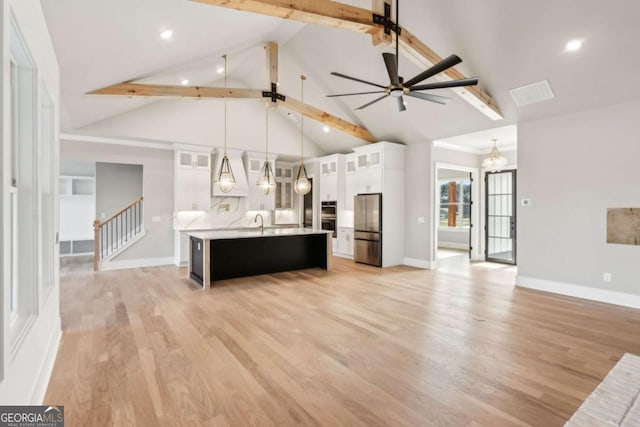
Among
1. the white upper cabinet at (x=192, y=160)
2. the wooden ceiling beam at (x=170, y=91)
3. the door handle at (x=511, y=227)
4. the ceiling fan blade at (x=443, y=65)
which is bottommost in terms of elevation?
the door handle at (x=511, y=227)

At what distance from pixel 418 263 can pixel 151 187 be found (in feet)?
22.3

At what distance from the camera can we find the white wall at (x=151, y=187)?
7.21 metres

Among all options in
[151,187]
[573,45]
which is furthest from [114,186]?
[573,45]

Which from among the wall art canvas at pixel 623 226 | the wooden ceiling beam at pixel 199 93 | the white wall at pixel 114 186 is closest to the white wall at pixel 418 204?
the wooden ceiling beam at pixel 199 93

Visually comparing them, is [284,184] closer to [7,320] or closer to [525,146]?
[525,146]

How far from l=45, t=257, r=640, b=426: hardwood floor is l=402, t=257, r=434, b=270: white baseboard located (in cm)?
200

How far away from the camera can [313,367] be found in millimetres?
2734

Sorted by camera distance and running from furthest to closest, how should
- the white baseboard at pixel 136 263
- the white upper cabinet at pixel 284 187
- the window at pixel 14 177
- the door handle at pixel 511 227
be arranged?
the white upper cabinet at pixel 284 187 < the door handle at pixel 511 227 < the white baseboard at pixel 136 263 < the window at pixel 14 177

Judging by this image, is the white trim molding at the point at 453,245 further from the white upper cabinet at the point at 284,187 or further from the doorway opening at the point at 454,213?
the white upper cabinet at the point at 284,187

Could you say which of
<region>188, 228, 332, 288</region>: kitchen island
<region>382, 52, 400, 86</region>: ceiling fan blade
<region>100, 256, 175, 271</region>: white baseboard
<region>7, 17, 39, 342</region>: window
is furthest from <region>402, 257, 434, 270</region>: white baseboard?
<region>7, 17, 39, 342</region>: window

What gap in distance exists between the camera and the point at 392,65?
3680 millimetres

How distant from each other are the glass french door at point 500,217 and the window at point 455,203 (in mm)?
2113

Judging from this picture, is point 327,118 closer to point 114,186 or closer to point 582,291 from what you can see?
point 582,291

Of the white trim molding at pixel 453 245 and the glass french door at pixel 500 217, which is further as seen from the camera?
the white trim molding at pixel 453 245
